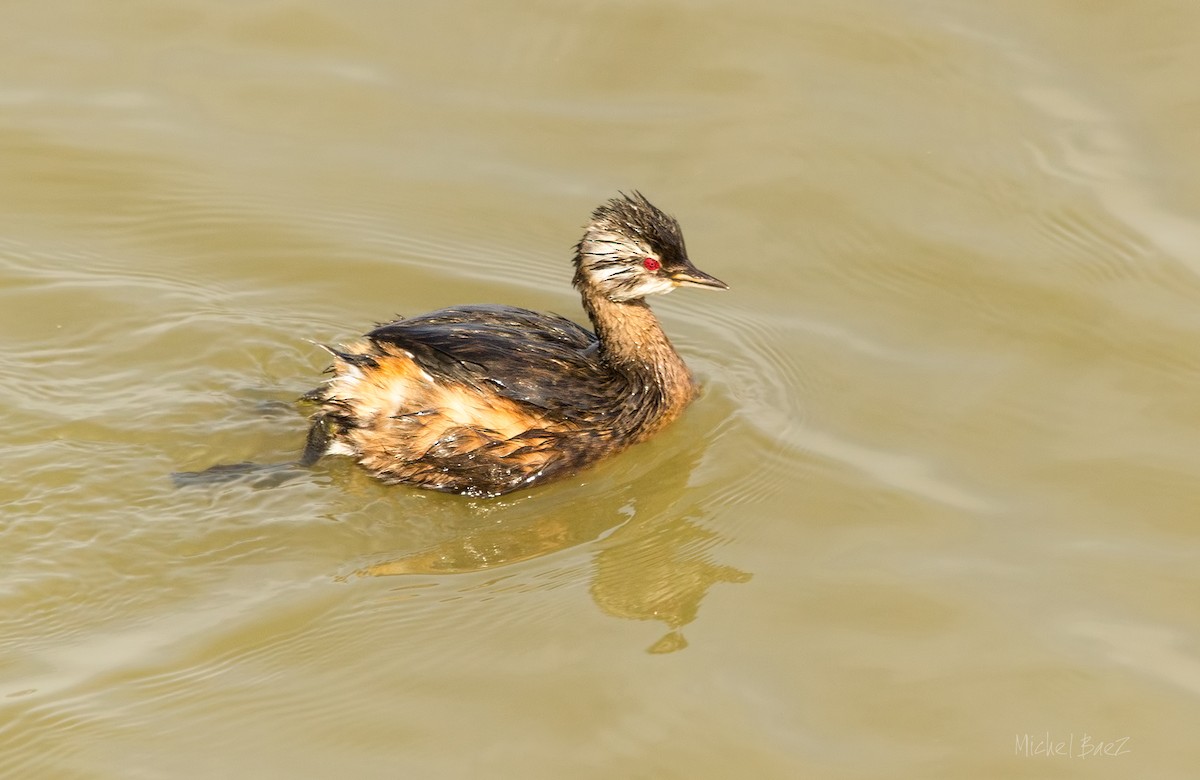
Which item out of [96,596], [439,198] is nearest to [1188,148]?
[439,198]

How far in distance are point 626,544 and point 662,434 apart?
878 mm

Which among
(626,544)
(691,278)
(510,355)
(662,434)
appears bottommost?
(626,544)

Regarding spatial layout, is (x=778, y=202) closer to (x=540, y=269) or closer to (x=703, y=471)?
(x=540, y=269)

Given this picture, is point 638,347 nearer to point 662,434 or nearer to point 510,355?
point 662,434

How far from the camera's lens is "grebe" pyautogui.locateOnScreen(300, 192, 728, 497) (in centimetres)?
637

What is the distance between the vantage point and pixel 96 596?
558cm

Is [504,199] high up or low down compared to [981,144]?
down

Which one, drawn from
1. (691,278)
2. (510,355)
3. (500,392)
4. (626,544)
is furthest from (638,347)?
(626,544)

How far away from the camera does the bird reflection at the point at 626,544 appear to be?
5.70 m

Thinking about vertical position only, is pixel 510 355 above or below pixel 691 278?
below

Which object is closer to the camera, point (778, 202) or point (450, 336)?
point (450, 336)

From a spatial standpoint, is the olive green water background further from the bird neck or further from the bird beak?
the bird beak

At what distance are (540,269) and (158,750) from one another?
12.1ft

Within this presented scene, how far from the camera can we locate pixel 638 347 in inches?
271
